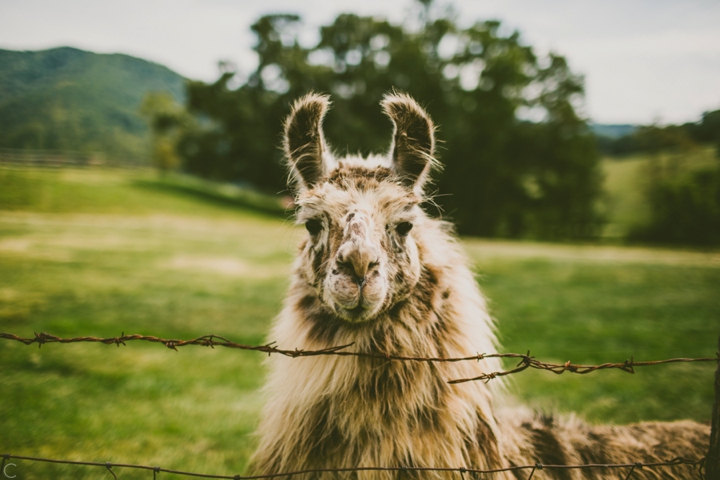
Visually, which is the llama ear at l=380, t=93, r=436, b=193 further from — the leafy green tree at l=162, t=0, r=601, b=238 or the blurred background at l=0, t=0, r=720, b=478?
the leafy green tree at l=162, t=0, r=601, b=238

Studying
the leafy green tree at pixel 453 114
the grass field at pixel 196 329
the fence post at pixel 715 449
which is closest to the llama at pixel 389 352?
the fence post at pixel 715 449

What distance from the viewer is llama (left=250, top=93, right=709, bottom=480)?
2.19 metres

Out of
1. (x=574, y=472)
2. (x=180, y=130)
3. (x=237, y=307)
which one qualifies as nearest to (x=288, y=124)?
(x=574, y=472)

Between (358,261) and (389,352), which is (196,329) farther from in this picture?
(358,261)

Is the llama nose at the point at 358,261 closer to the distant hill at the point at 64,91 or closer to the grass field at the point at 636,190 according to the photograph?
the distant hill at the point at 64,91

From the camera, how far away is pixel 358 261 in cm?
199

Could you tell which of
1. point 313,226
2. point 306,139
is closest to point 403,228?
point 313,226

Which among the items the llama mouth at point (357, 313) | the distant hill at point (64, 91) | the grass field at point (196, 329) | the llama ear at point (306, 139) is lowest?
the grass field at point (196, 329)

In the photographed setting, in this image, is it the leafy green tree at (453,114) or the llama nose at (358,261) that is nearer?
the llama nose at (358,261)

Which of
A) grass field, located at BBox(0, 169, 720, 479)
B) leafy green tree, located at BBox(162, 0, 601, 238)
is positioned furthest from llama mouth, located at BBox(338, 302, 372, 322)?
leafy green tree, located at BBox(162, 0, 601, 238)

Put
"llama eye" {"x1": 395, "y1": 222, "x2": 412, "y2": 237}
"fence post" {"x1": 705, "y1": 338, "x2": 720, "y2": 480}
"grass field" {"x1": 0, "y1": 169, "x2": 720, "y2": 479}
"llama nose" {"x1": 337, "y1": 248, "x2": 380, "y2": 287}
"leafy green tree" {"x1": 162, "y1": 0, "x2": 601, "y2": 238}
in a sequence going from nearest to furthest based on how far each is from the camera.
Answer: "fence post" {"x1": 705, "y1": 338, "x2": 720, "y2": 480} < "llama nose" {"x1": 337, "y1": 248, "x2": 380, "y2": 287} < "llama eye" {"x1": 395, "y1": 222, "x2": 412, "y2": 237} < "grass field" {"x1": 0, "y1": 169, "x2": 720, "y2": 479} < "leafy green tree" {"x1": 162, "y1": 0, "x2": 601, "y2": 238}

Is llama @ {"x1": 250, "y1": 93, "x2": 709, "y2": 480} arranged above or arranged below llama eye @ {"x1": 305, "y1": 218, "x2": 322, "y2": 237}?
below

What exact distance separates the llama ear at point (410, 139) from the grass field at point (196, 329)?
116 cm

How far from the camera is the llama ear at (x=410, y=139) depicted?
8.18 feet
